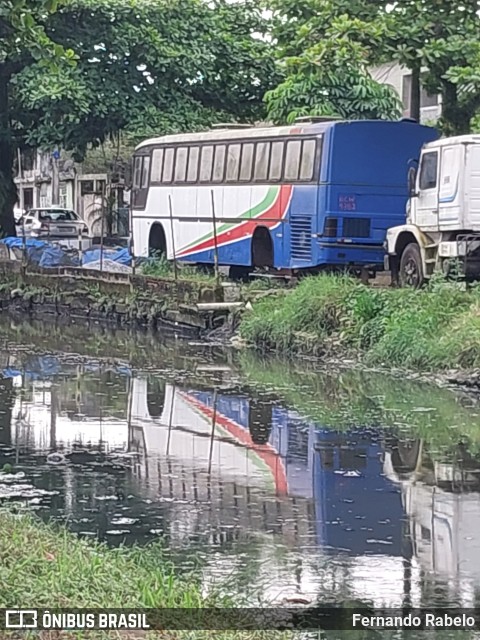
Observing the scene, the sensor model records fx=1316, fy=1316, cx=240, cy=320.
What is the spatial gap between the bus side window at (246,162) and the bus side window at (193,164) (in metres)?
1.91

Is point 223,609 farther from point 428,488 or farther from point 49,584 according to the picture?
point 428,488

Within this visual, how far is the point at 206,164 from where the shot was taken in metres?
27.2

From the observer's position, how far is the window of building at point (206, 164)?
27.0m

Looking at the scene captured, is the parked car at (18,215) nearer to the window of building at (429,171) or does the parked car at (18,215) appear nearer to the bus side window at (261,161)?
the bus side window at (261,161)

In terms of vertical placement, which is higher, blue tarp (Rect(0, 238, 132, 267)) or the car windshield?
the car windshield

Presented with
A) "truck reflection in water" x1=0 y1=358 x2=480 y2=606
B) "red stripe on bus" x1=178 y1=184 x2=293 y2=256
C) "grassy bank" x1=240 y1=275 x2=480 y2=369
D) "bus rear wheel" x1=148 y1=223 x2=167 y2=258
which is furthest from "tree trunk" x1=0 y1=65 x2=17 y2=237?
"truck reflection in water" x1=0 y1=358 x2=480 y2=606

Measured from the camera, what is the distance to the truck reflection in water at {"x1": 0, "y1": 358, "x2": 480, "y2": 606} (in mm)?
8148

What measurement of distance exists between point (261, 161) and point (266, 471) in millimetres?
14410

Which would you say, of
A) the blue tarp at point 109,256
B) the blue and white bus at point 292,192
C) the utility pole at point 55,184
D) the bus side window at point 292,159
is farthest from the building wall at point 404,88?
the utility pole at point 55,184

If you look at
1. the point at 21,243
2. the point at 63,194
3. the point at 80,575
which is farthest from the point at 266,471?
the point at 63,194

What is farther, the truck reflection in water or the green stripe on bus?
the green stripe on bus

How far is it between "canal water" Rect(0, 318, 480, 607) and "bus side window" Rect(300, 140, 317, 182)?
18.2ft

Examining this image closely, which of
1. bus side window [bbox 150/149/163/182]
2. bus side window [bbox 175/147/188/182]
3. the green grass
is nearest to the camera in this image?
the green grass

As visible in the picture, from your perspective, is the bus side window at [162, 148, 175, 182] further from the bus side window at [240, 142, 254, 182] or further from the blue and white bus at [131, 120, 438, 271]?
the bus side window at [240, 142, 254, 182]
